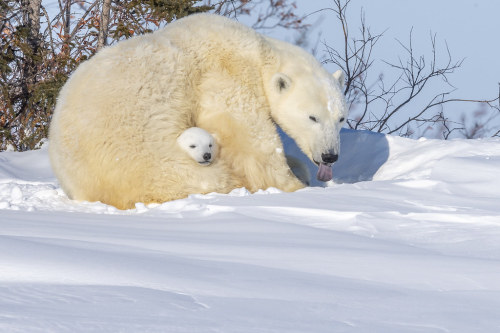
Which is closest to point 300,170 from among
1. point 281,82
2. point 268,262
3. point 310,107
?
point 310,107

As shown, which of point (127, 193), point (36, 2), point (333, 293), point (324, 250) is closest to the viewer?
point (333, 293)

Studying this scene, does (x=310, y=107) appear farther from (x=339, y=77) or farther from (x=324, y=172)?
(x=339, y=77)

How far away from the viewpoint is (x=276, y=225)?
2.96 meters

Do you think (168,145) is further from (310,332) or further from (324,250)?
(310,332)

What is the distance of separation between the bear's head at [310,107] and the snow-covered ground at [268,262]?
25.2 inches

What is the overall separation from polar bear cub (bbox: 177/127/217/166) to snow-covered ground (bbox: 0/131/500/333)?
0.39 metres

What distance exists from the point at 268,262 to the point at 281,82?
8.92 feet

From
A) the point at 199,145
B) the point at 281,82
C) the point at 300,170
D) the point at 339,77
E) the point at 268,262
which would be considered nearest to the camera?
the point at 268,262

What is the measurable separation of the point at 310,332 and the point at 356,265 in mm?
784

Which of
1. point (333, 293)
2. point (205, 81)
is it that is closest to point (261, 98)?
point (205, 81)

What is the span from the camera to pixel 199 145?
4.19 metres

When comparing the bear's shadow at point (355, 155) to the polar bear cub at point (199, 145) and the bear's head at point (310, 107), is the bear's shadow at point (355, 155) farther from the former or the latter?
the polar bear cub at point (199, 145)

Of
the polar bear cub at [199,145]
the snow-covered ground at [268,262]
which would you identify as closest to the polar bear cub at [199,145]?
the polar bear cub at [199,145]

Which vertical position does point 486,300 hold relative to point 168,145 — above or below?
below
